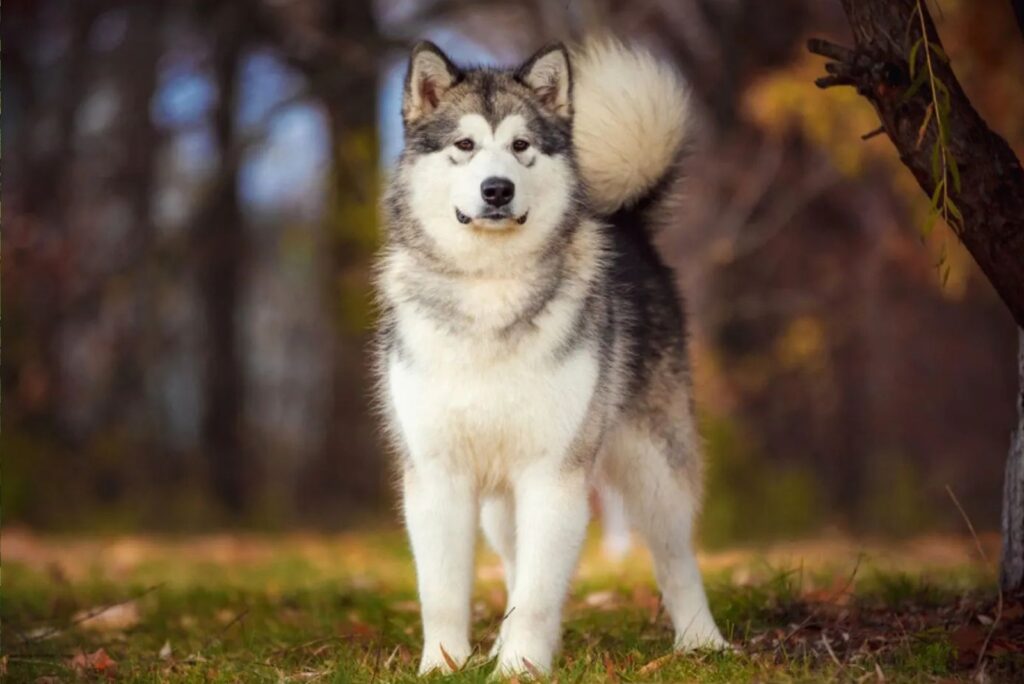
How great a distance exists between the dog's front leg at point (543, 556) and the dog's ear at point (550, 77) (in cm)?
121

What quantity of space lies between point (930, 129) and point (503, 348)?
1420 millimetres

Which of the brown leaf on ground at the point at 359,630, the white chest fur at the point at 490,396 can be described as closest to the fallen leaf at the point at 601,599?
the brown leaf on ground at the point at 359,630

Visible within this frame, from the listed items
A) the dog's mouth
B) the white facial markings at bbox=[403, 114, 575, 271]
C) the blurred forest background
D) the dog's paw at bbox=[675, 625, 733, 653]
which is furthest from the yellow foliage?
the dog's mouth

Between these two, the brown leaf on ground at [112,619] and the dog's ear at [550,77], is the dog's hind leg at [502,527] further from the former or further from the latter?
the brown leaf on ground at [112,619]

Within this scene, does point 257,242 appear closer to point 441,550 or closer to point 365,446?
point 365,446

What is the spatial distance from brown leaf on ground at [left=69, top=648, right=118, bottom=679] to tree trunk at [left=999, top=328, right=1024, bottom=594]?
2862mm

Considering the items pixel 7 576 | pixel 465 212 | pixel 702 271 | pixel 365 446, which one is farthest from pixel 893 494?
pixel 465 212

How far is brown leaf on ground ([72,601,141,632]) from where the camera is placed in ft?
15.1

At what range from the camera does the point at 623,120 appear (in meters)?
Answer: 4.48

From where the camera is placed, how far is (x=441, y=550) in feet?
11.8

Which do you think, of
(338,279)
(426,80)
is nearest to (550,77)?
(426,80)

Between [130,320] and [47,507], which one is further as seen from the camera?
[130,320]

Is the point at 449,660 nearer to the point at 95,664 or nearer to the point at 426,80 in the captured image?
the point at 95,664

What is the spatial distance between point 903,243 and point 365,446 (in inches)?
247
